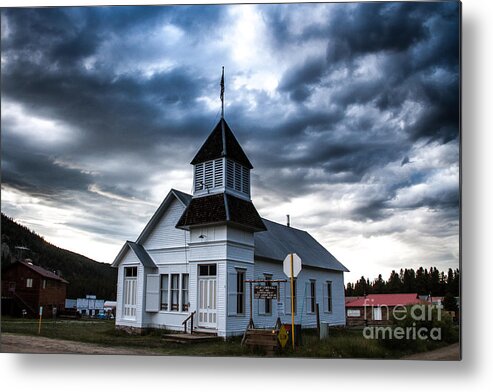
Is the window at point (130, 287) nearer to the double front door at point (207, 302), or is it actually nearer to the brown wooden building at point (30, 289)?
the double front door at point (207, 302)

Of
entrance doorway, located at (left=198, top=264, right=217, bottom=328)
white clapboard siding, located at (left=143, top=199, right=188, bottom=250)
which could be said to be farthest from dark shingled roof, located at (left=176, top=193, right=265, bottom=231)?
entrance doorway, located at (left=198, top=264, right=217, bottom=328)

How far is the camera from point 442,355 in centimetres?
951

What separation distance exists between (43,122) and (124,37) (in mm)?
2487

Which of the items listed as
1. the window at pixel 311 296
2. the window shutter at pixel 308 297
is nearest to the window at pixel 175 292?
the window shutter at pixel 308 297

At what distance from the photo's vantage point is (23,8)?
36.5 feet

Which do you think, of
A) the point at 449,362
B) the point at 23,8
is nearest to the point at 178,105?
the point at 23,8

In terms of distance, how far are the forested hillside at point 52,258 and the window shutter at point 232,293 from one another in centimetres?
310

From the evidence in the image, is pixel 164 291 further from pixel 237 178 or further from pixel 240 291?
pixel 237 178

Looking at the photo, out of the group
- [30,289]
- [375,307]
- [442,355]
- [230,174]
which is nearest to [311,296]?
[230,174]

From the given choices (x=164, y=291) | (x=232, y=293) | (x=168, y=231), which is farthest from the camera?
(x=164, y=291)

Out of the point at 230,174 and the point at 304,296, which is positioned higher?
the point at 230,174

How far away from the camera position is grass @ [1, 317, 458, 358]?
399 inches

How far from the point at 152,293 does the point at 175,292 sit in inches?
30.7

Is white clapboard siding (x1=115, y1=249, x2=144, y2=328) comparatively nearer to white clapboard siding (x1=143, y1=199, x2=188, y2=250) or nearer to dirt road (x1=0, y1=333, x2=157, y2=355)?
white clapboard siding (x1=143, y1=199, x2=188, y2=250)
